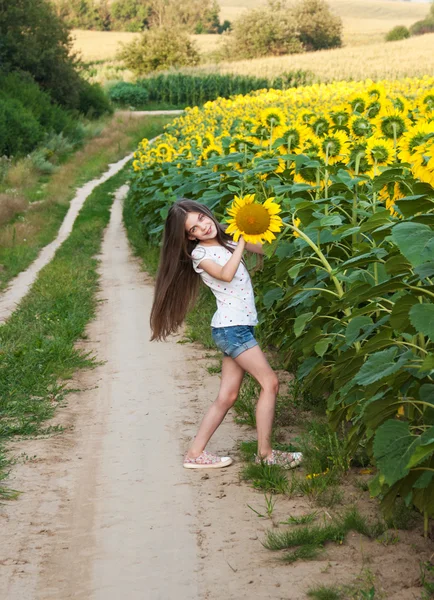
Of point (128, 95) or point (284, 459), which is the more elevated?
point (284, 459)

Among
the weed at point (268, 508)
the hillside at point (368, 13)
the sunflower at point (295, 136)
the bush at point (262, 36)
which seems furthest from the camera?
the hillside at point (368, 13)

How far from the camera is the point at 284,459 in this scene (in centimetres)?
448

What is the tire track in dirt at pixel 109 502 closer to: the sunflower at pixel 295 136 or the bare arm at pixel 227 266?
the bare arm at pixel 227 266

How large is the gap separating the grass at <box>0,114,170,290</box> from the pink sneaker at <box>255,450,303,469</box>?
6693mm

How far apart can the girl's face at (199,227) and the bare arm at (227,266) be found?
142 millimetres

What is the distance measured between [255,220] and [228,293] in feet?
2.13

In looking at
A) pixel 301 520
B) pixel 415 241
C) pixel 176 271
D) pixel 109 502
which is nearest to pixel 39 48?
pixel 176 271

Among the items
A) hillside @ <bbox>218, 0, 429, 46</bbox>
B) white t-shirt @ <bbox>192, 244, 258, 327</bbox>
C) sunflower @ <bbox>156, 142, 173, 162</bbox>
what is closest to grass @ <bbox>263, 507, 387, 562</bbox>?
white t-shirt @ <bbox>192, 244, 258, 327</bbox>

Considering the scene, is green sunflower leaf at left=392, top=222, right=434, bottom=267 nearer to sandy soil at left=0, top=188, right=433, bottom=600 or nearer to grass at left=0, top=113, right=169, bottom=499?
sandy soil at left=0, top=188, right=433, bottom=600

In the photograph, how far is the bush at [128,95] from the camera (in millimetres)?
42562

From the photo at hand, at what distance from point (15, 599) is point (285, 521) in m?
1.13

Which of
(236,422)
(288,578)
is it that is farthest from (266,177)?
(288,578)

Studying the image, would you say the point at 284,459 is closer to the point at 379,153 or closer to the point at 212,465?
the point at 212,465

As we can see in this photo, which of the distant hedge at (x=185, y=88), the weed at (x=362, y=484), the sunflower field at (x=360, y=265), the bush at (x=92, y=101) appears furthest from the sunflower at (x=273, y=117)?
the distant hedge at (x=185, y=88)
